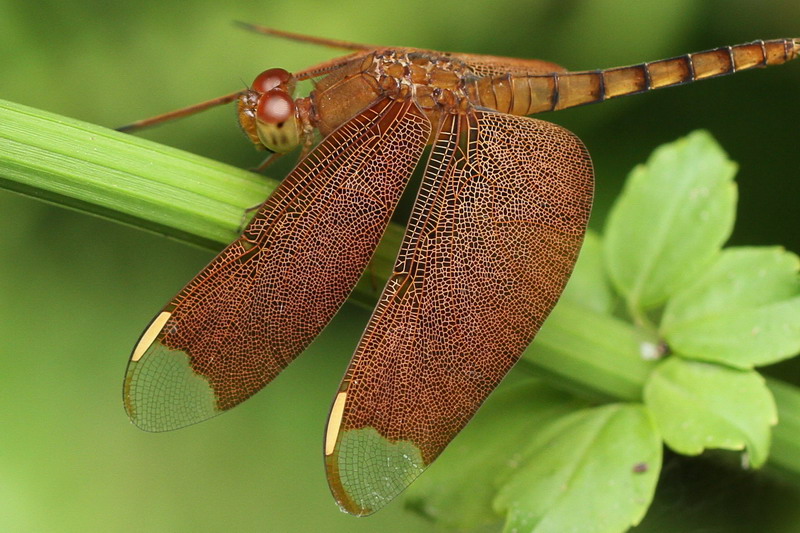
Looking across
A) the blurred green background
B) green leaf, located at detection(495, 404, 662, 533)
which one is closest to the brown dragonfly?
green leaf, located at detection(495, 404, 662, 533)

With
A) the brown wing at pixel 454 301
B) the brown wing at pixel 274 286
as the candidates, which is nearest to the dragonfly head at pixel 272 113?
the brown wing at pixel 274 286

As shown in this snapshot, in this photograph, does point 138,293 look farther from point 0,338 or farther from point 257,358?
point 257,358

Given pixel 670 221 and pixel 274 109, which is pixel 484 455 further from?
pixel 274 109

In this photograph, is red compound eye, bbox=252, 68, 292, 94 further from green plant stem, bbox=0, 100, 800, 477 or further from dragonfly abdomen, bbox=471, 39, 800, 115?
dragonfly abdomen, bbox=471, 39, 800, 115

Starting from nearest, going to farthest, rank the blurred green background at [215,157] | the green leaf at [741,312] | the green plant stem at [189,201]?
the green plant stem at [189,201], the green leaf at [741,312], the blurred green background at [215,157]

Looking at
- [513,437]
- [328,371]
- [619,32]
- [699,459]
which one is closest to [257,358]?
[513,437]

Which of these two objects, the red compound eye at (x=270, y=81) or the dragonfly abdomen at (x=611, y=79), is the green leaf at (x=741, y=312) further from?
the red compound eye at (x=270, y=81)
